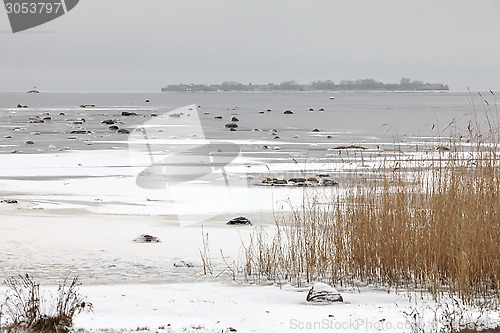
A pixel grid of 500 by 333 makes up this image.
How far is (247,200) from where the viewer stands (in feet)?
56.2

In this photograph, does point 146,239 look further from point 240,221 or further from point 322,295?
point 322,295

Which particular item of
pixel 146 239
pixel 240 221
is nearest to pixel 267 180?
pixel 240 221

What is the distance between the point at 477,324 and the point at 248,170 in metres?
16.6

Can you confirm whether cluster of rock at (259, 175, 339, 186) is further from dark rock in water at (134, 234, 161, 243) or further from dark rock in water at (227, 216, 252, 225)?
dark rock in water at (134, 234, 161, 243)

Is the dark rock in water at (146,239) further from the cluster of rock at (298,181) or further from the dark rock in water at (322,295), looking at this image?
the cluster of rock at (298,181)

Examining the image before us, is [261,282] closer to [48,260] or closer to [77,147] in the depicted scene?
[48,260]

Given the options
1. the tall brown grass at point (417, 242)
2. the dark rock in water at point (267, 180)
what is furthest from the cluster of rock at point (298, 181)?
the tall brown grass at point (417, 242)

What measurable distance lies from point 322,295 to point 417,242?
1739mm

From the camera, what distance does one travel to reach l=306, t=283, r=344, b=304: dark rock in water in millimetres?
8375

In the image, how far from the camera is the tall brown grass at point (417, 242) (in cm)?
888

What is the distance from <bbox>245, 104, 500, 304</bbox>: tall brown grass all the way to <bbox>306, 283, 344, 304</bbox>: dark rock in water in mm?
1061

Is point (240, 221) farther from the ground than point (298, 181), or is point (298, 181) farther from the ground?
point (240, 221)

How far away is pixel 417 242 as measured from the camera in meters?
9.41

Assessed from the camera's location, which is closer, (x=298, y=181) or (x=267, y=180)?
(x=298, y=181)
